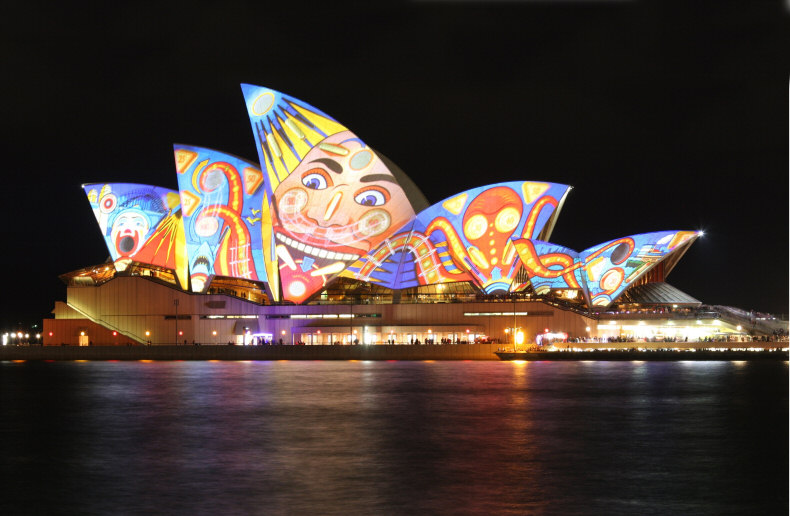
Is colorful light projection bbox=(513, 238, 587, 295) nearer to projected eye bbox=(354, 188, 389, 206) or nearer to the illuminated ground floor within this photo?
the illuminated ground floor

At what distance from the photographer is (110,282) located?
66750 millimetres

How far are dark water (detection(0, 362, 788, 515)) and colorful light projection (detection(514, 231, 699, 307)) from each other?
23.4 metres

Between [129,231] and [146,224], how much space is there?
1291 millimetres

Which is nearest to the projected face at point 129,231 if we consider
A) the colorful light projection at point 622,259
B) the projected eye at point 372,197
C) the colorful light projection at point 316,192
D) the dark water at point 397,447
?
the colorful light projection at point 316,192

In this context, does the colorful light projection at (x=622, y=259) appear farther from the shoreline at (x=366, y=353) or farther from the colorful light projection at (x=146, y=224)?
the colorful light projection at (x=146, y=224)

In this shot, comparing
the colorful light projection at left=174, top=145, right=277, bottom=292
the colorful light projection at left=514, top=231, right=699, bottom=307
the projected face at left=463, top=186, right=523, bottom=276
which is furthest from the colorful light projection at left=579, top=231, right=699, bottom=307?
the colorful light projection at left=174, top=145, right=277, bottom=292

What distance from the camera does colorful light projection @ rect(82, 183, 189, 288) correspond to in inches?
2689

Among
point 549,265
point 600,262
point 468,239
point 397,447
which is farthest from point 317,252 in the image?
point 397,447

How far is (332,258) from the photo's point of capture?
2552 inches

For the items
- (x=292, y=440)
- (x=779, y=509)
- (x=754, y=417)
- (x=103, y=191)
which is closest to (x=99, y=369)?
(x=103, y=191)

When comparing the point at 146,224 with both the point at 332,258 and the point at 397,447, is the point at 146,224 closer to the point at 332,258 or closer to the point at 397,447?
the point at 332,258

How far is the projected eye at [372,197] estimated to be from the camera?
206 feet

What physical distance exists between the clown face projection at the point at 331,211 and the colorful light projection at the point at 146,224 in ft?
29.3

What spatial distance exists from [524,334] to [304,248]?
52.1ft
